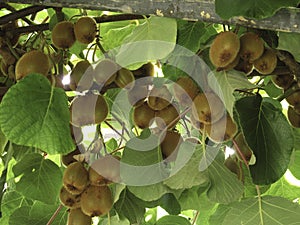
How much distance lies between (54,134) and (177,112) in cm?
17

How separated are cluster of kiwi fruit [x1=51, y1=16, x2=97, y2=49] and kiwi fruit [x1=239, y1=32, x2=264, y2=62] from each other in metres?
0.21

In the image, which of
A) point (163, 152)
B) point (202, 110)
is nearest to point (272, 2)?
point (202, 110)

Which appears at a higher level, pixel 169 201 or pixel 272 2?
pixel 272 2

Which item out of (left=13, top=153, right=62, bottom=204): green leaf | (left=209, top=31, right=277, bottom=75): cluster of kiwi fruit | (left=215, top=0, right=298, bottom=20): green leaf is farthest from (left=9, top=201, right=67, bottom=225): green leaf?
(left=215, top=0, right=298, bottom=20): green leaf

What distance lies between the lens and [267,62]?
27.9 inches

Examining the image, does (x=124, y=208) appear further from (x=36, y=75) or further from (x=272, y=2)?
(x=272, y=2)

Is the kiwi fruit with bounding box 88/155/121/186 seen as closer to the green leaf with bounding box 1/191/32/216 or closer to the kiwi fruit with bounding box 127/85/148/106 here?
the kiwi fruit with bounding box 127/85/148/106

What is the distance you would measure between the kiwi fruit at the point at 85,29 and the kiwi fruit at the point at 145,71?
0.26ft

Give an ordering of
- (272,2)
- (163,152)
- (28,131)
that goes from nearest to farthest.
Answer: (272,2), (28,131), (163,152)

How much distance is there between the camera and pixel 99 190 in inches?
30.4

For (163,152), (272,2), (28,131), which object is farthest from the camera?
(163,152)

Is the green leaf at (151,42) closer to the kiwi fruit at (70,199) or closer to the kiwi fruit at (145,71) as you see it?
the kiwi fruit at (145,71)

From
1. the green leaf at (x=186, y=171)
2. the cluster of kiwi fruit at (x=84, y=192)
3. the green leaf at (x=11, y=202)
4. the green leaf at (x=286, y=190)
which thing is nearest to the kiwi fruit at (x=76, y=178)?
the cluster of kiwi fruit at (x=84, y=192)

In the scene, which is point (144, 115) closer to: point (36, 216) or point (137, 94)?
point (137, 94)
